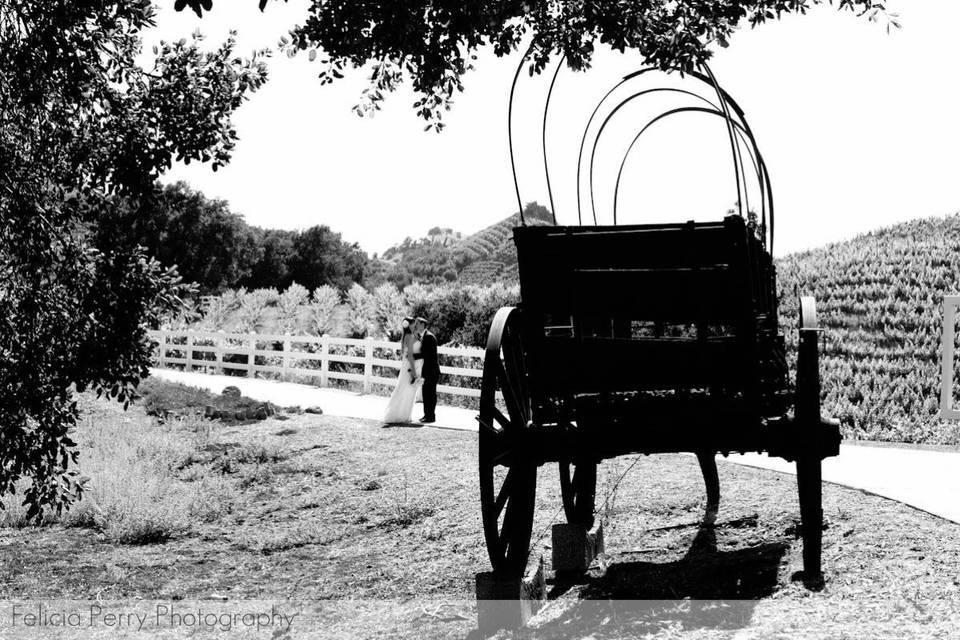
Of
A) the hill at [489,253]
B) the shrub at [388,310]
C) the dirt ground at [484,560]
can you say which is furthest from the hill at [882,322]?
the hill at [489,253]

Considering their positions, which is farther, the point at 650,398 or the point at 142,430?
the point at 142,430

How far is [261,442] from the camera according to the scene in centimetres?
1412

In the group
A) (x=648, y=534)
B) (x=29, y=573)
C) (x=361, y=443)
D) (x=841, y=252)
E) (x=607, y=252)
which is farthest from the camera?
(x=841, y=252)

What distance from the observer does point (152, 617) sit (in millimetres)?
6863

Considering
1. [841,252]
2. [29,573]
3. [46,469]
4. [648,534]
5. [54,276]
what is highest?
[841,252]

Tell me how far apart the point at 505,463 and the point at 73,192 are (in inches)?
145

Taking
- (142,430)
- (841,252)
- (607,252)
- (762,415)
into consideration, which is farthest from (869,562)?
(841,252)

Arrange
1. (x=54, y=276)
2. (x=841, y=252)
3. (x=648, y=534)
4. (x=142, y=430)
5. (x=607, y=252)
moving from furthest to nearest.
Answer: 1. (x=841, y=252)
2. (x=142, y=430)
3. (x=648, y=534)
4. (x=54, y=276)
5. (x=607, y=252)

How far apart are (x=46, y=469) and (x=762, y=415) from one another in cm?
456

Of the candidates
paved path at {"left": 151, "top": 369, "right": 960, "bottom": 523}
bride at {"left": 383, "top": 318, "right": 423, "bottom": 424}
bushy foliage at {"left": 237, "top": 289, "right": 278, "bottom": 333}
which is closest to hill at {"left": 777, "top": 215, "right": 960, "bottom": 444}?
paved path at {"left": 151, "top": 369, "right": 960, "bottom": 523}

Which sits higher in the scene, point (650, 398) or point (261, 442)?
point (650, 398)

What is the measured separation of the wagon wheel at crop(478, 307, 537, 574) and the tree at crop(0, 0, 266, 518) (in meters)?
2.49

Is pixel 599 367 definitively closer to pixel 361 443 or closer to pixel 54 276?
pixel 54 276

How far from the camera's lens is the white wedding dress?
15.7m
